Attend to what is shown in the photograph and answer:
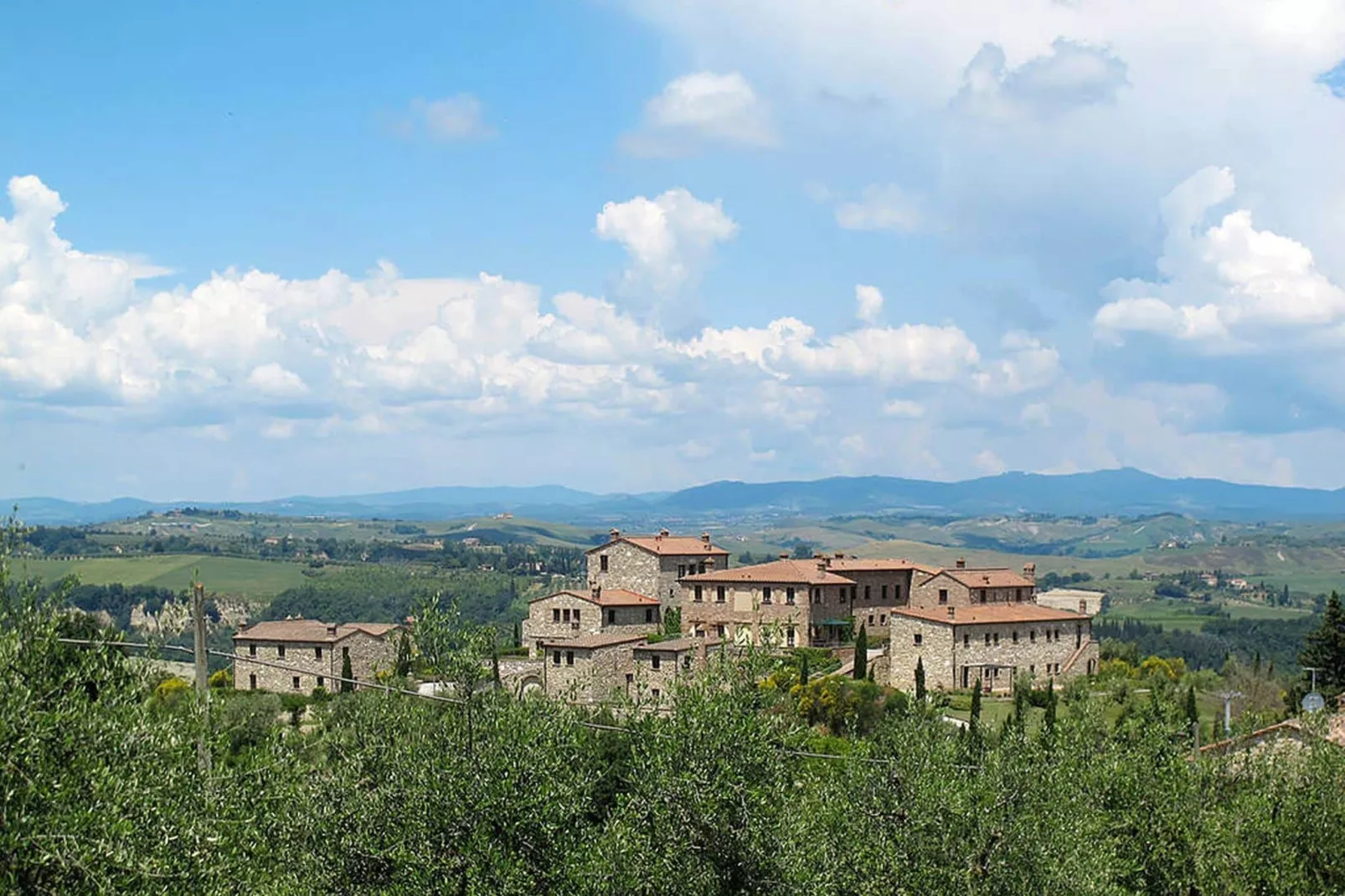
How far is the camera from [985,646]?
7269cm

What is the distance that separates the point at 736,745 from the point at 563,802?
3.50 metres

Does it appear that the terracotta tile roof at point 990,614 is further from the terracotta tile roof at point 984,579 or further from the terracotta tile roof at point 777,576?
the terracotta tile roof at point 777,576

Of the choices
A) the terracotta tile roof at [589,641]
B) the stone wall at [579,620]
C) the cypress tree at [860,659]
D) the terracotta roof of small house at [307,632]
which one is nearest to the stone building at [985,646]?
the cypress tree at [860,659]

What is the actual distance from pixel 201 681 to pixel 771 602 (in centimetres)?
5074

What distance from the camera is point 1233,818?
102 ft

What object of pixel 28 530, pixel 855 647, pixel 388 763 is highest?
pixel 28 530

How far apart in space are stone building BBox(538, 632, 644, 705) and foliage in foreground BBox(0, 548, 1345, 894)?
110 feet

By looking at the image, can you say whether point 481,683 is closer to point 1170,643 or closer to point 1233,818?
point 1233,818

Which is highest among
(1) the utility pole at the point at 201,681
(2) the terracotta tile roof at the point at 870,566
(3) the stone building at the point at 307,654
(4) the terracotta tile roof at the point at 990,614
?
(1) the utility pole at the point at 201,681

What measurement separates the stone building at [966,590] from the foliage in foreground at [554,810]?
45214 mm

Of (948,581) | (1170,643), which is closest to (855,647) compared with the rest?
(948,581)

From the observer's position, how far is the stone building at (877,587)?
78.4 m

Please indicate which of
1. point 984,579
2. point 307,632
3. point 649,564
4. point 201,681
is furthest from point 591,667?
point 201,681

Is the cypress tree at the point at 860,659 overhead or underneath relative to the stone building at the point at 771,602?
underneath
